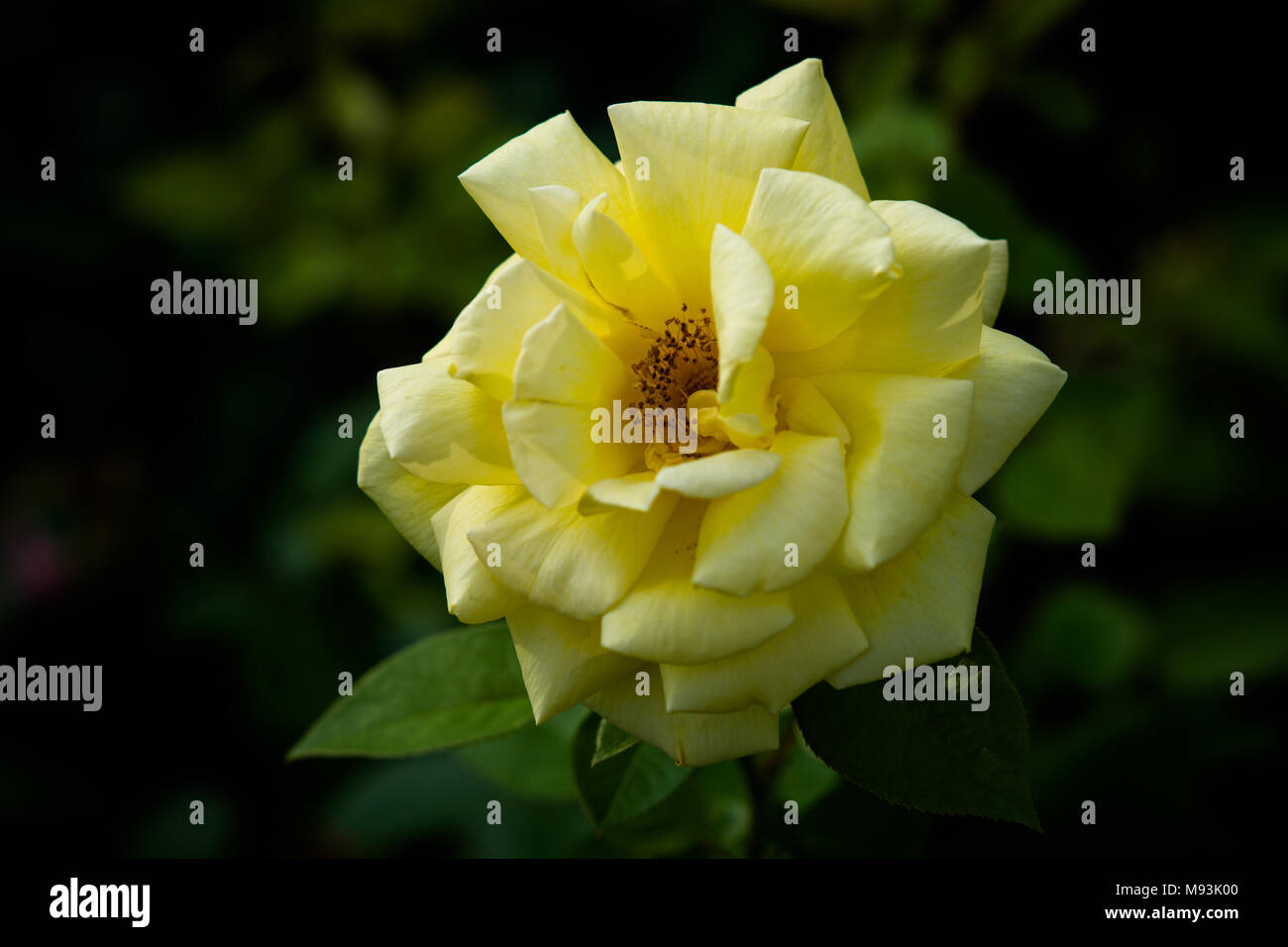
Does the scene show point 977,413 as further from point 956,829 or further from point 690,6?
point 690,6

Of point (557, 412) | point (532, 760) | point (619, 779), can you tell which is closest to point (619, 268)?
point (557, 412)

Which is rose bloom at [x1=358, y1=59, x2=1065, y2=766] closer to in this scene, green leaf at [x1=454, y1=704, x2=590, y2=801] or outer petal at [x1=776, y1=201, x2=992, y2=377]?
outer petal at [x1=776, y1=201, x2=992, y2=377]

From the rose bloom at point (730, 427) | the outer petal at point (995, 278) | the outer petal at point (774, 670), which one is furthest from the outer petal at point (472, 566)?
the outer petal at point (995, 278)

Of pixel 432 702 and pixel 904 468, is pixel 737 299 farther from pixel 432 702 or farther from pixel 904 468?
pixel 432 702

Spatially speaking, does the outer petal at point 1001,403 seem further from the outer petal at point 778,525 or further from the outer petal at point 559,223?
the outer petal at point 559,223

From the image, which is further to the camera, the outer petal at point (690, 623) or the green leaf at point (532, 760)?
the green leaf at point (532, 760)

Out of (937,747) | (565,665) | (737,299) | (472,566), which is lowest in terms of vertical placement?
(937,747)
